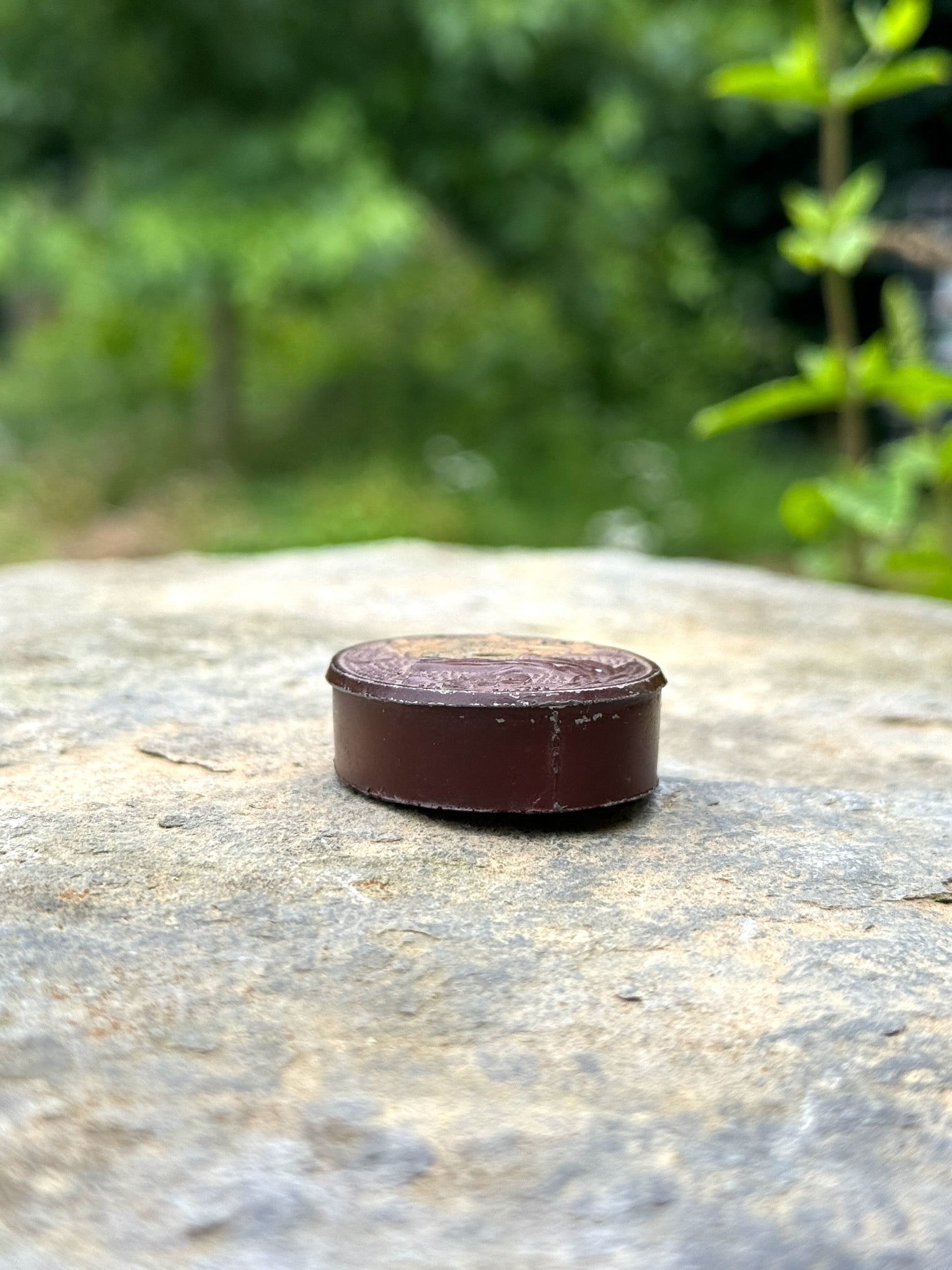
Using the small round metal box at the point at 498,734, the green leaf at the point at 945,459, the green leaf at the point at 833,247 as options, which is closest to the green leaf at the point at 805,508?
the green leaf at the point at 945,459

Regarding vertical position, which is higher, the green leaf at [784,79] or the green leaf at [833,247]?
the green leaf at [784,79]

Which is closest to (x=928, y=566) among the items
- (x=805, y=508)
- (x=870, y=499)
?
(x=870, y=499)

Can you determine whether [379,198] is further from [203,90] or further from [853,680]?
[853,680]

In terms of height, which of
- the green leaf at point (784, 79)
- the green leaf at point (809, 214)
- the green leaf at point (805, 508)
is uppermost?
the green leaf at point (784, 79)

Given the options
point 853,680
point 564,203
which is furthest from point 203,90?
point 853,680

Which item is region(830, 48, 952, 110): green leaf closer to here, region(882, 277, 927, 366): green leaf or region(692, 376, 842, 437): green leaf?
region(882, 277, 927, 366): green leaf

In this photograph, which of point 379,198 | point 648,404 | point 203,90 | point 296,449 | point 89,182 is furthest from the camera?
point 648,404

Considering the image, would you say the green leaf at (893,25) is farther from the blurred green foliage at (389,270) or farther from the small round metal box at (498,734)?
the blurred green foliage at (389,270)

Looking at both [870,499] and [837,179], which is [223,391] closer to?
[837,179]

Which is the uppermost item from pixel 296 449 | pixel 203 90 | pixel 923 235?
pixel 203 90
